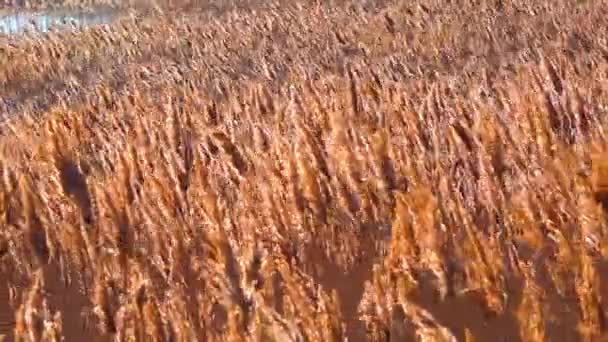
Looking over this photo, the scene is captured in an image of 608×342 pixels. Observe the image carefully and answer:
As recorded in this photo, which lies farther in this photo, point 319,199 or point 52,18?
point 52,18

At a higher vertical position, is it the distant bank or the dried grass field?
the distant bank

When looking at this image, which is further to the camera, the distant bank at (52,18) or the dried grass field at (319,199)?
the distant bank at (52,18)

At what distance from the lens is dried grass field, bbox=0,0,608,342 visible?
4262 millimetres

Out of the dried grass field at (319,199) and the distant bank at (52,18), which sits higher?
the distant bank at (52,18)

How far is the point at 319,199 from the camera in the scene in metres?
5.44

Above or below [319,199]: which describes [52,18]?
above

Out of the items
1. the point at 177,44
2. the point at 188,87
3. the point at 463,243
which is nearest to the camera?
the point at 463,243

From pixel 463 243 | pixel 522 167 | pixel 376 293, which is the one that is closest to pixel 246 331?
pixel 376 293

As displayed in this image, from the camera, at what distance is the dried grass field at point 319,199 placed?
4.26 metres

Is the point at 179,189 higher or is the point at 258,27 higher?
the point at 258,27

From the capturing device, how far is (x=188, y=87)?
7098mm

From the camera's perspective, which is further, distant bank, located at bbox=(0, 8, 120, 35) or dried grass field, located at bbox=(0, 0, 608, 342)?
distant bank, located at bbox=(0, 8, 120, 35)

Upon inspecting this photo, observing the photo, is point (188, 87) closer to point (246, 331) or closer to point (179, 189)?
point (179, 189)

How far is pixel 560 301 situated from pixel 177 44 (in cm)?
659
